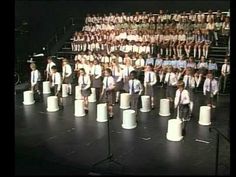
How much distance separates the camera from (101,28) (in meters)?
20.6

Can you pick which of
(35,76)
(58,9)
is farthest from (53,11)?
(35,76)

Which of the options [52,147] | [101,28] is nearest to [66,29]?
[101,28]

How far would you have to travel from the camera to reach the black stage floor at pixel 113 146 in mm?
8266

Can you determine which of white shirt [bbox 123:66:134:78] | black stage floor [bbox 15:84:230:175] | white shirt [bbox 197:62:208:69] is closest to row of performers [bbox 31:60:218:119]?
white shirt [bbox 123:66:134:78]

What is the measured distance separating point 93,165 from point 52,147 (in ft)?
5.48

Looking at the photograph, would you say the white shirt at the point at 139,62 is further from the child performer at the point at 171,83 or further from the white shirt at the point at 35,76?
the white shirt at the point at 35,76

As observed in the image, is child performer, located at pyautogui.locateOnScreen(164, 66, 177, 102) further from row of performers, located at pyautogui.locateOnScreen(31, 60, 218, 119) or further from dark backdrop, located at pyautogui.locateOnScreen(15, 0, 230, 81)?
dark backdrop, located at pyautogui.locateOnScreen(15, 0, 230, 81)

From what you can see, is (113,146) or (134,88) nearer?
(113,146)

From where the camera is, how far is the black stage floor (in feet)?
27.1

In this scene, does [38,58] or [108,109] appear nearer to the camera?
[108,109]

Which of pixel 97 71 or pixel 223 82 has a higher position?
pixel 97 71

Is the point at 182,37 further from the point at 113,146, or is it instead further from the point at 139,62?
the point at 113,146

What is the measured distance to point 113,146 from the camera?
31.4 feet
